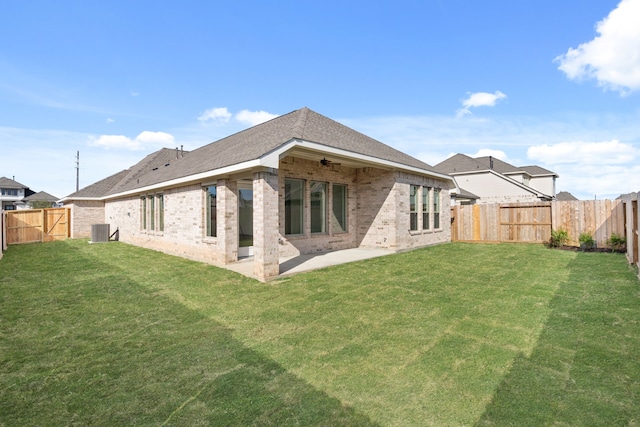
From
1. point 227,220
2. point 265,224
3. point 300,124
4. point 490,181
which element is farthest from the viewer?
point 490,181

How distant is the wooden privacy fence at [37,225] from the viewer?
662 inches

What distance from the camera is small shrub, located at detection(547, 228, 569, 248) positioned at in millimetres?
12297

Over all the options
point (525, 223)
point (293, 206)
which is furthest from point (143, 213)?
point (525, 223)

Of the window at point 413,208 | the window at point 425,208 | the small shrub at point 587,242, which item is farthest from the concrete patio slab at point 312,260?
the small shrub at point 587,242

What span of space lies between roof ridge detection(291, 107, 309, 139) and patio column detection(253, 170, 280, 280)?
1.43m

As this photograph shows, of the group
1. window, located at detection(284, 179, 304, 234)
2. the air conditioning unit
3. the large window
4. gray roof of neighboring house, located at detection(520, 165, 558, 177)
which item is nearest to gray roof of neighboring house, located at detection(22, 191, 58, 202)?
the air conditioning unit

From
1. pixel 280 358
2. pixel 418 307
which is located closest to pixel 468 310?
pixel 418 307

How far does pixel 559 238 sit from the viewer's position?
1233 cm

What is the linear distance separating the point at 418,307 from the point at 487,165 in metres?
28.4

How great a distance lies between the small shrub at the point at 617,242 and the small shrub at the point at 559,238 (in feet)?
4.40

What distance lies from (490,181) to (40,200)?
65.1 meters

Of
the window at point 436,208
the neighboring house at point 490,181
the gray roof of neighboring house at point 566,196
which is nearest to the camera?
the window at point 436,208

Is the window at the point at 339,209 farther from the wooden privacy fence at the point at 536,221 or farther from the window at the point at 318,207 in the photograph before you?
the wooden privacy fence at the point at 536,221

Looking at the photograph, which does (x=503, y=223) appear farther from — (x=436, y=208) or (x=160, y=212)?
(x=160, y=212)
